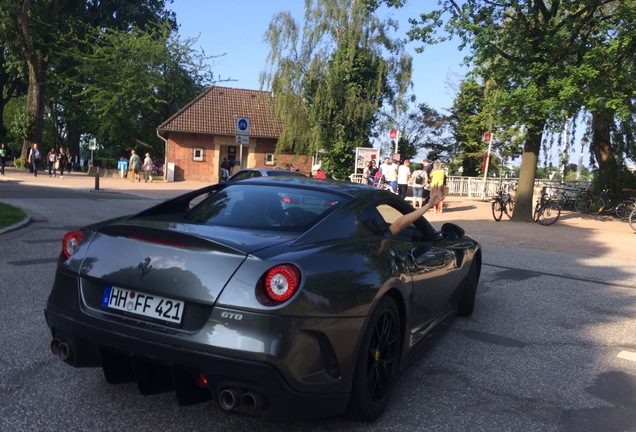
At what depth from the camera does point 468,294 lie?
5805 millimetres

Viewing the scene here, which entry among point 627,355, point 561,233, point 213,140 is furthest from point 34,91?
point 627,355

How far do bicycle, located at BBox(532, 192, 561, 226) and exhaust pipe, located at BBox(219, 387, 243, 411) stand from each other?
17.0m

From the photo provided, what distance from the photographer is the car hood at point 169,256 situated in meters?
2.87

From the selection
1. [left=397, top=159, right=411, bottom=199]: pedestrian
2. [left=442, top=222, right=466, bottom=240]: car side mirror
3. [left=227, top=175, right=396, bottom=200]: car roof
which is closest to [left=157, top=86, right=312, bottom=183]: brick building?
[left=397, top=159, right=411, bottom=199]: pedestrian

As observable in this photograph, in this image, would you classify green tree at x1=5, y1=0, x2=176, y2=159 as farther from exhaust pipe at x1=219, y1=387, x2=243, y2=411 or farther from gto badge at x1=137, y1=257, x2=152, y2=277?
exhaust pipe at x1=219, y1=387, x2=243, y2=411

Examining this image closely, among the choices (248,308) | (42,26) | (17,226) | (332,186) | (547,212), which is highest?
(42,26)

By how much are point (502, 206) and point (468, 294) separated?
1357cm

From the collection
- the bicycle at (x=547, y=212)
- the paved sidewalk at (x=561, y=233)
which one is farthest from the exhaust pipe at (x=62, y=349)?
the bicycle at (x=547, y=212)

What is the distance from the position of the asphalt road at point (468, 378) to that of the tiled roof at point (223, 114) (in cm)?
3008

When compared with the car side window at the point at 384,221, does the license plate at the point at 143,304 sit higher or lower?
lower

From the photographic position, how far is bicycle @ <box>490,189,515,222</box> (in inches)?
730

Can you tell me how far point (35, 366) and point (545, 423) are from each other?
Answer: 342 centimetres

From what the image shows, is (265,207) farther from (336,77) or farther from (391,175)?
(336,77)

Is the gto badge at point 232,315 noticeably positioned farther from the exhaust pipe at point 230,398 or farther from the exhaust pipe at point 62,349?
the exhaust pipe at point 62,349
